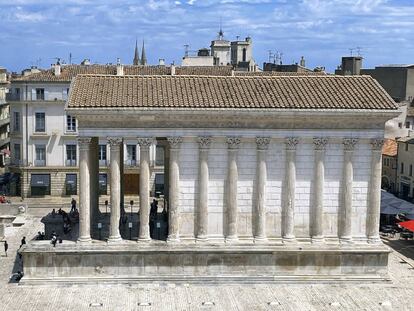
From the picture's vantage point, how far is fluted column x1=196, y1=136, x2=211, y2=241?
123ft

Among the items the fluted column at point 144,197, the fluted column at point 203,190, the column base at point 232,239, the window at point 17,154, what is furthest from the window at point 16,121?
the column base at point 232,239

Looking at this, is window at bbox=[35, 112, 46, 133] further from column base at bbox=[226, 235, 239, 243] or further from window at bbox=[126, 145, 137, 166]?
column base at bbox=[226, 235, 239, 243]

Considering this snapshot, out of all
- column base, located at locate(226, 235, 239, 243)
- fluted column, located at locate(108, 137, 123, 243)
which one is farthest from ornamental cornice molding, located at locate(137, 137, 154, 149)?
column base, located at locate(226, 235, 239, 243)

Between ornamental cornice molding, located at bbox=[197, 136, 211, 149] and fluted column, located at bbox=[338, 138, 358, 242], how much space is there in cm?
754

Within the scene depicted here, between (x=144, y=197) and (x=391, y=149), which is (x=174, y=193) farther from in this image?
(x=391, y=149)

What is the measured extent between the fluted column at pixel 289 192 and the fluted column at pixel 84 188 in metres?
10.9

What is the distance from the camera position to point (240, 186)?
1503 inches

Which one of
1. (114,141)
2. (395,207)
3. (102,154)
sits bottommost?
(395,207)

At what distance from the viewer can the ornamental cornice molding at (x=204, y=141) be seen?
37531mm

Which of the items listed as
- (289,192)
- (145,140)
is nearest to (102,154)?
(145,140)

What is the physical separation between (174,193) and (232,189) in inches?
126

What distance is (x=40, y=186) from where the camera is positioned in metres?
63.6

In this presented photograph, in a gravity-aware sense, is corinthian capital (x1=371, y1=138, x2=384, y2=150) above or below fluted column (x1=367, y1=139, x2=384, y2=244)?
above

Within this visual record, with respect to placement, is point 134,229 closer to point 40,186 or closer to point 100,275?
point 100,275
